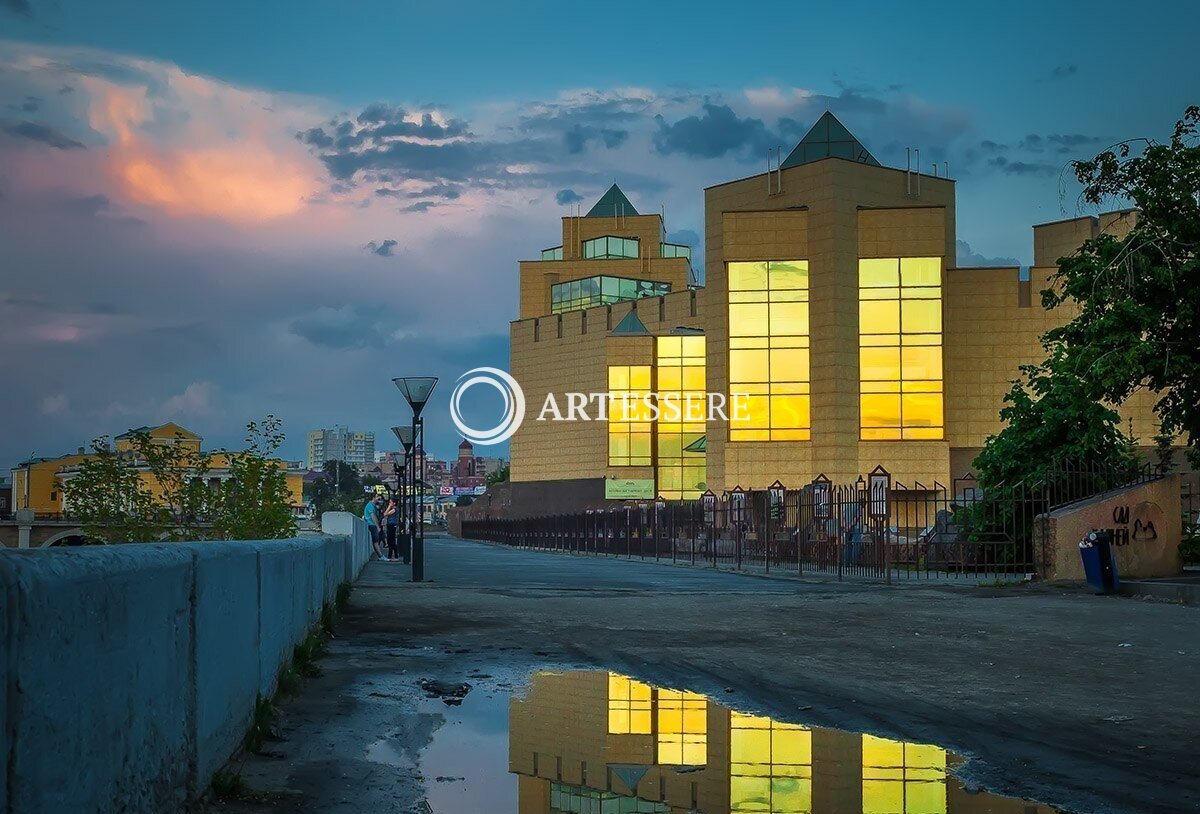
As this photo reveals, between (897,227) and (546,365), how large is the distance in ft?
114

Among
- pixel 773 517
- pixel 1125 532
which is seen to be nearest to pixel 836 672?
pixel 1125 532

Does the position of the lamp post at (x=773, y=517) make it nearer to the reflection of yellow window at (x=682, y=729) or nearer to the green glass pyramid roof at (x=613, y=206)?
the reflection of yellow window at (x=682, y=729)

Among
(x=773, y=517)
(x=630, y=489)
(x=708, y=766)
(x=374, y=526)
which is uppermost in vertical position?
(x=630, y=489)

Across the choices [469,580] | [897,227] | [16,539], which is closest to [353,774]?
[469,580]

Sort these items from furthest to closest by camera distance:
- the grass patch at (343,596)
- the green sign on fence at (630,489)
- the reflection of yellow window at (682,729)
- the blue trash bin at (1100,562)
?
the green sign on fence at (630,489) < the blue trash bin at (1100,562) < the grass patch at (343,596) < the reflection of yellow window at (682,729)

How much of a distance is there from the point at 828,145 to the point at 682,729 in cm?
6876

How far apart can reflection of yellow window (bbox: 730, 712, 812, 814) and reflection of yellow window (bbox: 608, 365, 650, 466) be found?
73808mm

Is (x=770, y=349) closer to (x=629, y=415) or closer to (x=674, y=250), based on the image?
(x=629, y=415)

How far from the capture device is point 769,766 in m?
7.05

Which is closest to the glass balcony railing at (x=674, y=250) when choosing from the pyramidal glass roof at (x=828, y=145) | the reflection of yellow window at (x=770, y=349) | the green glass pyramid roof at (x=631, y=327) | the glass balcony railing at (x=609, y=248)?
the glass balcony railing at (x=609, y=248)

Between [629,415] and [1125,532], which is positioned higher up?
[629,415]

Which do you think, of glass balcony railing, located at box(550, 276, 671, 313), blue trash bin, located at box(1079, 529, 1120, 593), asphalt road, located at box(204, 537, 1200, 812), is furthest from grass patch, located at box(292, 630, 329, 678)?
glass balcony railing, located at box(550, 276, 671, 313)

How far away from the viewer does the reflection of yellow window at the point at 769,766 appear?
20.4ft

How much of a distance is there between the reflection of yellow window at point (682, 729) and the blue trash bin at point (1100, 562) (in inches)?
577
